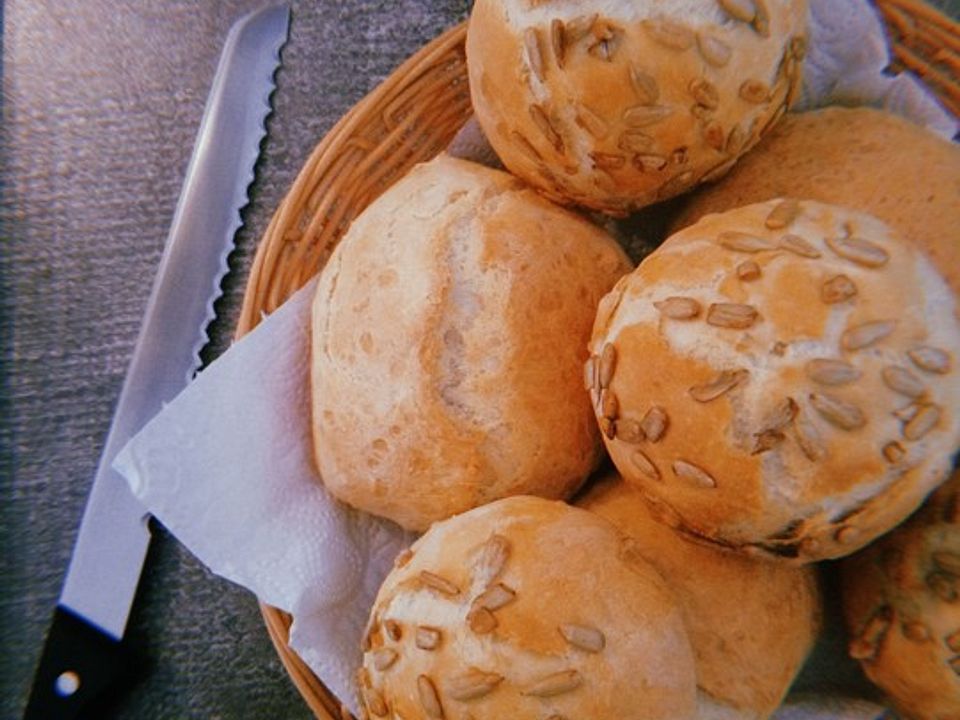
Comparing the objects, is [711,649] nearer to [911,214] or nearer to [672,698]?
[672,698]

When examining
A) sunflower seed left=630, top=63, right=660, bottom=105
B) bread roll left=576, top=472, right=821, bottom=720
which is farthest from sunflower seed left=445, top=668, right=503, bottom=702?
sunflower seed left=630, top=63, right=660, bottom=105

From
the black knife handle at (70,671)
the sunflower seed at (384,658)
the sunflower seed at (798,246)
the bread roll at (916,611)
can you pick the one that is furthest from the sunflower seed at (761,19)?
the black knife handle at (70,671)

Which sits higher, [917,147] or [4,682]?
[917,147]

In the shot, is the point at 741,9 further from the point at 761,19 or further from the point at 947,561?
the point at 947,561

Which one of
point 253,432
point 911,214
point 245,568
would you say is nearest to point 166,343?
point 253,432

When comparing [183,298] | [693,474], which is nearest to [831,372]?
[693,474]

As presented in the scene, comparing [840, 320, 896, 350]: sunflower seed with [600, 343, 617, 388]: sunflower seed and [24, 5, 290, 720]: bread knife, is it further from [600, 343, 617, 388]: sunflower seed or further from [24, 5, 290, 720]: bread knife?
[24, 5, 290, 720]: bread knife
